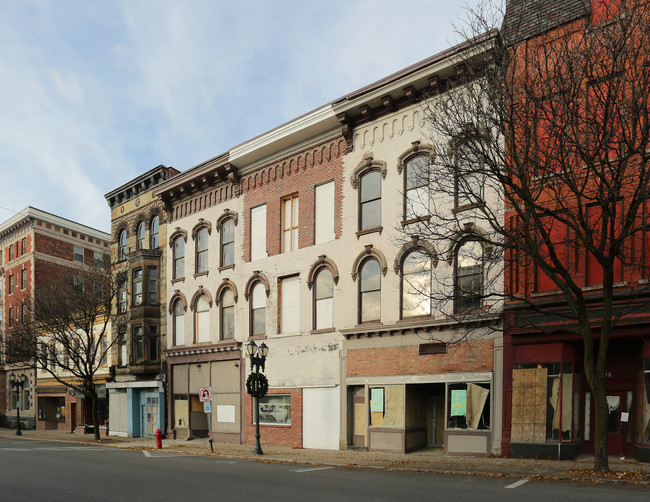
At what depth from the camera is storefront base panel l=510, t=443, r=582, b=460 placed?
17234 mm

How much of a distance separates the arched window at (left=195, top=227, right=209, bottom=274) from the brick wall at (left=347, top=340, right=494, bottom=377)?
36.1ft

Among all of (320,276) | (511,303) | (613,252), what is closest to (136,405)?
(320,276)

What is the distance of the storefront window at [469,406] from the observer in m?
19.1

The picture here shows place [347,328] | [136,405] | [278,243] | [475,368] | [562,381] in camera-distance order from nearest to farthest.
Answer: [562,381]
[475,368]
[347,328]
[278,243]
[136,405]

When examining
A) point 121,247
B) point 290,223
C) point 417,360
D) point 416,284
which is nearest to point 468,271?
point 416,284

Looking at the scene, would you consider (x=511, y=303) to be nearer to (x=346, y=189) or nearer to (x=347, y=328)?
(x=347, y=328)

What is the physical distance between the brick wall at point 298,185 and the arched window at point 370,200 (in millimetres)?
964

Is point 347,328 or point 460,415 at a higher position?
point 347,328

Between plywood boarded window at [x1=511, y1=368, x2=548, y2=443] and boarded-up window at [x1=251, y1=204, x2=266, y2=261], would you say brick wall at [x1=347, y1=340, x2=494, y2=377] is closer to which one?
plywood boarded window at [x1=511, y1=368, x2=548, y2=443]

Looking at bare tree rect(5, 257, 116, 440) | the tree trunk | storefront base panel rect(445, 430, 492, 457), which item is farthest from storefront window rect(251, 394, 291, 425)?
the tree trunk

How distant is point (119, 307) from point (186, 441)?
997 centimetres

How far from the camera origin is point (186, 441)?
97.5 ft

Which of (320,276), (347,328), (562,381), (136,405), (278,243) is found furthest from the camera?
(136,405)

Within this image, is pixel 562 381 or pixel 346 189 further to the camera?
pixel 346 189
